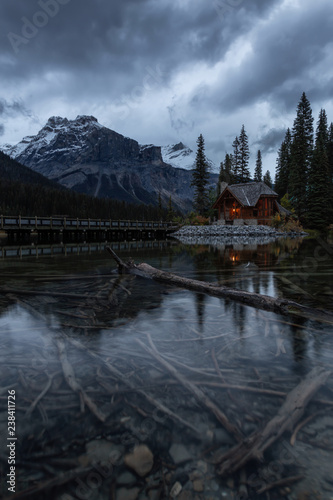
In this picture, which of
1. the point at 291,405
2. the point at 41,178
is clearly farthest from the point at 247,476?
the point at 41,178

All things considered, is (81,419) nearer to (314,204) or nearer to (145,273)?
(145,273)

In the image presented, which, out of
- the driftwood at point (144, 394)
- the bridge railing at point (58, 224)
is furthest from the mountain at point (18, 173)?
the driftwood at point (144, 394)

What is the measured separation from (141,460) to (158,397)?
80 cm

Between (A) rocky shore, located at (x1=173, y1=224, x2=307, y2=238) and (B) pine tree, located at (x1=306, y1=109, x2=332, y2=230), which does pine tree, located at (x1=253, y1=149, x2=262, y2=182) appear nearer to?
(B) pine tree, located at (x1=306, y1=109, x2=332, y2=230)

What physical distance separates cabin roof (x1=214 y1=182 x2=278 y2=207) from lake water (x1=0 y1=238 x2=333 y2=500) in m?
49.4

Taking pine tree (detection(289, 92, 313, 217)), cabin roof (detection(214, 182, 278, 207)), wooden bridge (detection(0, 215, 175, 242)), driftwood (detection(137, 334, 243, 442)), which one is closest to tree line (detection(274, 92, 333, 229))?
pine tree (detection(289, 92, 313, 217))

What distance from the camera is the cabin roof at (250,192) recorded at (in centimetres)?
5316

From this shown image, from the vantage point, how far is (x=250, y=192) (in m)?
55.0

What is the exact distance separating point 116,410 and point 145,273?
311 inches

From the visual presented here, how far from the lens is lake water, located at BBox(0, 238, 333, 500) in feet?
6.81

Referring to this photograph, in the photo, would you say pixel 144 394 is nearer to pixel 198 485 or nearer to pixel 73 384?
pixel 73 384

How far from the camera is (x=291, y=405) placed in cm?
285

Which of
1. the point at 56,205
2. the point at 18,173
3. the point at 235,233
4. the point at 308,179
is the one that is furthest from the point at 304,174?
the point at 18,173

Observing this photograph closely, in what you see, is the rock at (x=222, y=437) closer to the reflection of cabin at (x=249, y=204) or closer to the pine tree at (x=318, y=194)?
the reflection of cabin at (x=249, y=204)
